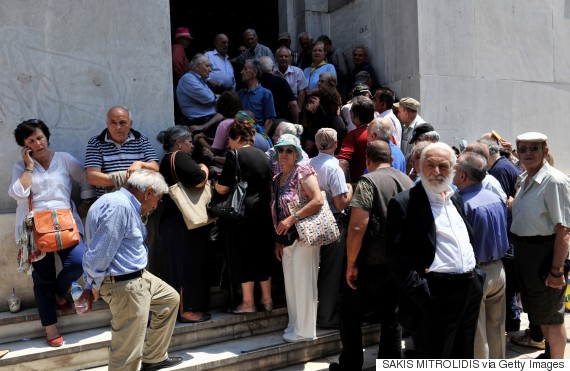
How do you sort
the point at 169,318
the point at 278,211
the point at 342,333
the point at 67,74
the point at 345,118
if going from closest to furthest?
the point at 169,318
the point at 342,333
the point at 278,211
the point at 67,74
the point at 345,118

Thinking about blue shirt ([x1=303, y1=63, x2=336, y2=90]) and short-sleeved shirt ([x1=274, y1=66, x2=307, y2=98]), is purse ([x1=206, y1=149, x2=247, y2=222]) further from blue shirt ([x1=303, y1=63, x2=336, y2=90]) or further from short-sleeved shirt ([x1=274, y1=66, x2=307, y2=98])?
blue shirt ([x1=303, y1=63, x2=336, y2=90])

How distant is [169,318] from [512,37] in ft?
23.5

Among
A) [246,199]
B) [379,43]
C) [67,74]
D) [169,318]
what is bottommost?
[169,318]

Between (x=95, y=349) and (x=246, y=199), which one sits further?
(x=246, y=199)

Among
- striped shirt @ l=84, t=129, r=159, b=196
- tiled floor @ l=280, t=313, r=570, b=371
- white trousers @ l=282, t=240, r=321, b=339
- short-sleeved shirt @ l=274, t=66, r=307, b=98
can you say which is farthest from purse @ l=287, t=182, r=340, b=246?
short-sleeved shirt @ l=274, t=66, r=307, b=98

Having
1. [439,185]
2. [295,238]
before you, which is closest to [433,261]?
[439,185]

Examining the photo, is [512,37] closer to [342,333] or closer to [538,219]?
[538,219]

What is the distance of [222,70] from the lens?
7609 millimetres

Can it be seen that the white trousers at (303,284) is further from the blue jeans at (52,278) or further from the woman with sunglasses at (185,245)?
the blue jeans at (52,278)

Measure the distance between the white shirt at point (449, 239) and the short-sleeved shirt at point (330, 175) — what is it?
1.37 m

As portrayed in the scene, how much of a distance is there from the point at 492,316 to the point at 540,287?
0.57 meters

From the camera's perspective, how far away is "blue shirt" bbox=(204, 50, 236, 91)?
7.47 meters

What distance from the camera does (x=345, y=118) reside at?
681cm

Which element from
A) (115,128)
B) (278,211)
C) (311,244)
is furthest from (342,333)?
(115,128)
